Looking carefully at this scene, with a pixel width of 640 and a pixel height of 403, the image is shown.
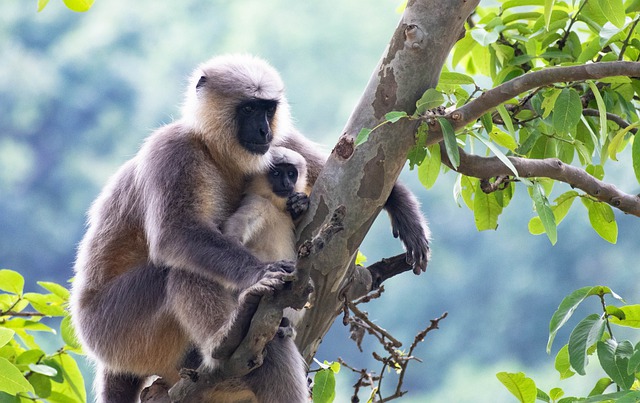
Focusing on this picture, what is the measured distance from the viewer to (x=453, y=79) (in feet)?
8.81

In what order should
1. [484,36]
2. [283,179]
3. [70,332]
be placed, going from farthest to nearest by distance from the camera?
[70,332], [283,179], [484,36]

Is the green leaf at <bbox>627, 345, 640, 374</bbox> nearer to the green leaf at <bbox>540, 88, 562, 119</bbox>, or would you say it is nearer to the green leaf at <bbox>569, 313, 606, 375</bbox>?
the green leaf at <bbox>569, 313, 606, 375</bbox>

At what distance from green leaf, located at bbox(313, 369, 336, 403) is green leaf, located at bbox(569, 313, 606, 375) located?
0.77m

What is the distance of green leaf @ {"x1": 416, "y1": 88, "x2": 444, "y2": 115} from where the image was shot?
2.39 meters

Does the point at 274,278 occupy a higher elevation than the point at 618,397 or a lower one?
higher

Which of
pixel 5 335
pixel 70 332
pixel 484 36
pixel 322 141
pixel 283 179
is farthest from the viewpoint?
pixel 322 141

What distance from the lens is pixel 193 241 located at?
2689mm

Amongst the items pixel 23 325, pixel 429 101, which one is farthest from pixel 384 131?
pixel 23 325

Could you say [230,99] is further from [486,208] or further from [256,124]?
[486,208]

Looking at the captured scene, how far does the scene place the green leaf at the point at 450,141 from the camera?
2.29 meters

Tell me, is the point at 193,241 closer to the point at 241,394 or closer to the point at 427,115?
the point at 241,394

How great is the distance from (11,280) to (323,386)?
4.20 ft

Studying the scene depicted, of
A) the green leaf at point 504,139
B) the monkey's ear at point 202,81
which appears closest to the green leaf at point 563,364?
the green leaf at point 504,139

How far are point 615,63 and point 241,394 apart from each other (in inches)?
59.1
